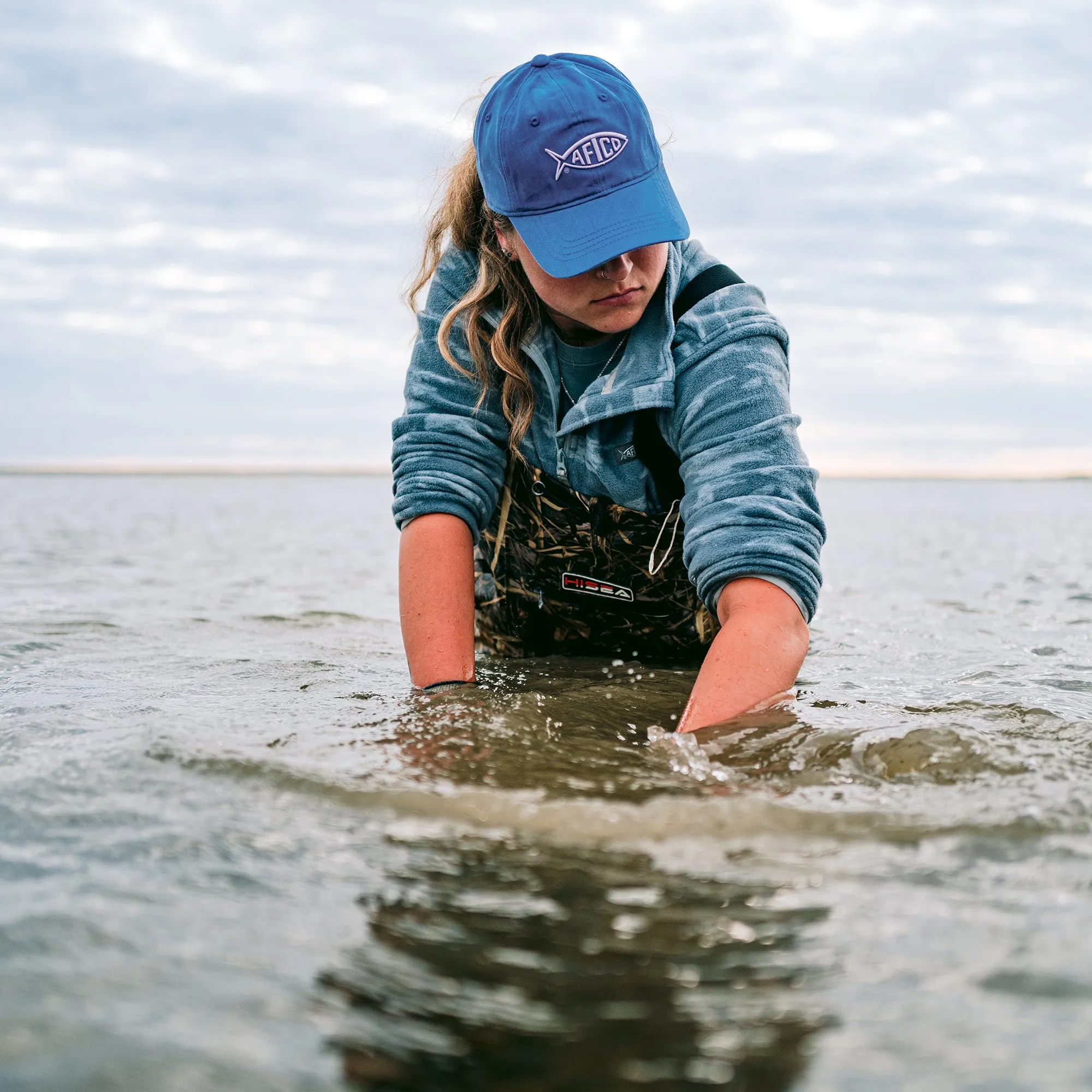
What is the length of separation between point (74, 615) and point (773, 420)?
155 inches

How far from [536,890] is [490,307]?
187 cm

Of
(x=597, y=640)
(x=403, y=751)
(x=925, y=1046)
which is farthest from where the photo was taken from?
(x=597, y=640)

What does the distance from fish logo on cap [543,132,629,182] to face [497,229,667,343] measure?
22 centimetres

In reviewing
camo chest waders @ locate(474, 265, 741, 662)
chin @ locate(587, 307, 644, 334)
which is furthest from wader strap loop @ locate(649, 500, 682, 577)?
chin @ locate(587, 307, 644, 334)

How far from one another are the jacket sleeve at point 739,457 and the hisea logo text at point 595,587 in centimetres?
56

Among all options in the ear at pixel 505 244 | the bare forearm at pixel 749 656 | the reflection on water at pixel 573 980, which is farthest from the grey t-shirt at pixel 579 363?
the reflection on water at pixel 573 980

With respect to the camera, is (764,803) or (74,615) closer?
(764,803)

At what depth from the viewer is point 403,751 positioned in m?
2.14

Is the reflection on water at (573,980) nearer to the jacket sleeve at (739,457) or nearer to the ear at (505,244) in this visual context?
the jacket sleeve at (739,457)

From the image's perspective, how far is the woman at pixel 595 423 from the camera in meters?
2.48

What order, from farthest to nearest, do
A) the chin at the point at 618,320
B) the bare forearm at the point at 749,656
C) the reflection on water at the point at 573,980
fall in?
the chin at the point at 618,320 → the bare forearm at the point at 749,656 → the reflection on water at the point at 573,980

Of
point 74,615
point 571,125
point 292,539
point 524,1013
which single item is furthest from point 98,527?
point 524,1013

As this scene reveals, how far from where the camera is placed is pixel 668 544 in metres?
3.09

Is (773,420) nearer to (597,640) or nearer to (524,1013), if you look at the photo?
(597,640)
